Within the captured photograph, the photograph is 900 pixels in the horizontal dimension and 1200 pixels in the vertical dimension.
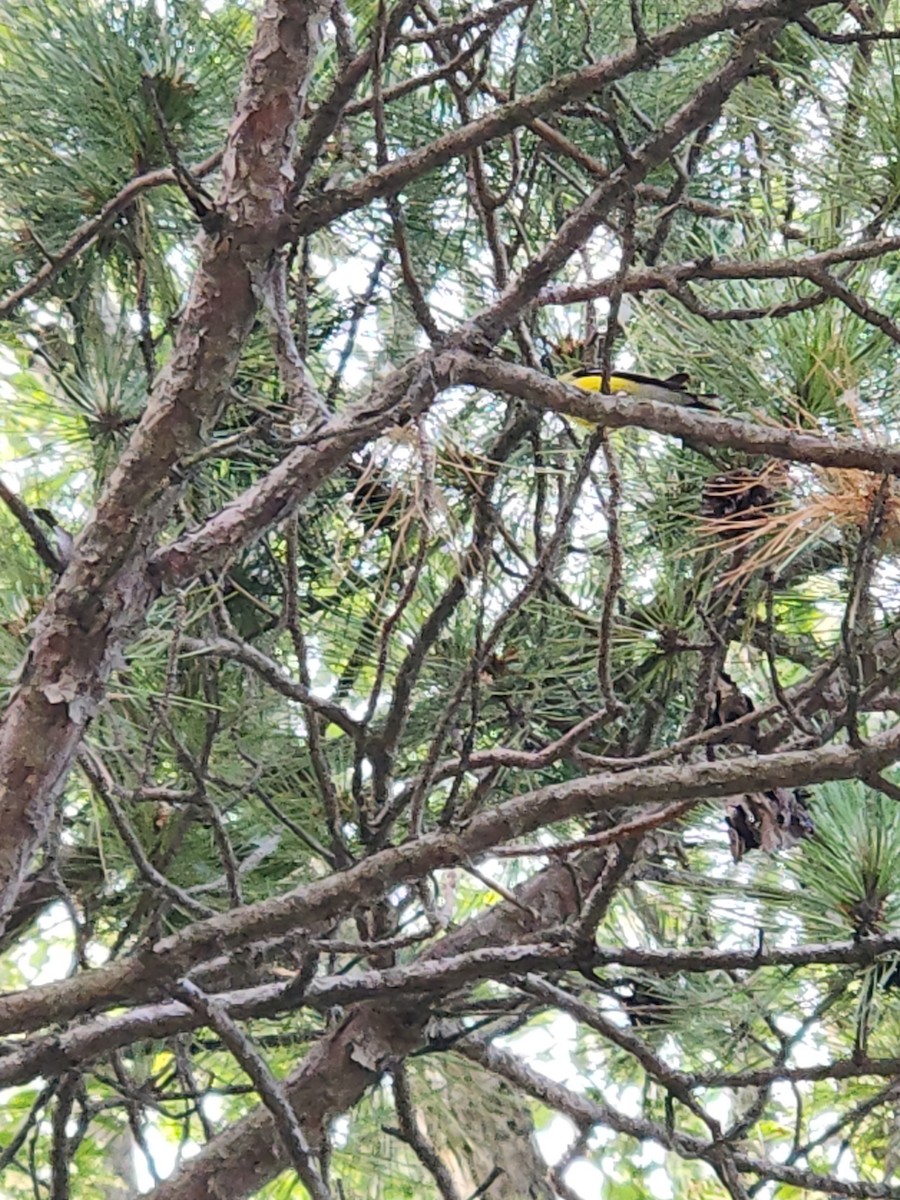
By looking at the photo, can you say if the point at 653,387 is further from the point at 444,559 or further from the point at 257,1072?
the point at 257,1072

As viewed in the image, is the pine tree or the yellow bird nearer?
the pine tree

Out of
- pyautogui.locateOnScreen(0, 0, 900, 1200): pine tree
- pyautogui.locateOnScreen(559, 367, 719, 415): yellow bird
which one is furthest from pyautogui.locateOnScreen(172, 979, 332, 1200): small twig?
pyautogui.locateOnScreen(559, 367, 719, 415): yellow bird

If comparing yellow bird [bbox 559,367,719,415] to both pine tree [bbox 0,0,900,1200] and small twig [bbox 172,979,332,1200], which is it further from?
small twig [bbox 172,979,332,1200]

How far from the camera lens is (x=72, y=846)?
1085mm

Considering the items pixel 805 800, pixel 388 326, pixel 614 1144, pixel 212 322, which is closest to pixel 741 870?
pixel 805 800

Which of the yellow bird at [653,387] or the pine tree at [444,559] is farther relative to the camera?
the yellow bird at [653,387]

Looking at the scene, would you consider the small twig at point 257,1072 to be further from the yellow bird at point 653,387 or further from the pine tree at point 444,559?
the yellow bird at point 653,387

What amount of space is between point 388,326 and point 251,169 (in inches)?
17.5

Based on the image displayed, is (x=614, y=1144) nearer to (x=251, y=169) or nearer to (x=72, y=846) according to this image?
(x=72, y=846)

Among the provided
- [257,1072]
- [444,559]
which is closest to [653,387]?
[444,559]

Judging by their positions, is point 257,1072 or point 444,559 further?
point 444,559

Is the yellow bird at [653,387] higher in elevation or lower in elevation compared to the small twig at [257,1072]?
higher

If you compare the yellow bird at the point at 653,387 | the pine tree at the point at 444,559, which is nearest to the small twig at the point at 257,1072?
the pine tree at the point at 444,559

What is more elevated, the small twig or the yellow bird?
the yellow bird
